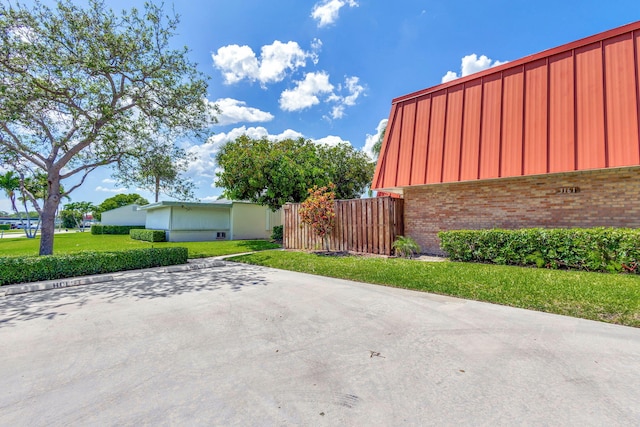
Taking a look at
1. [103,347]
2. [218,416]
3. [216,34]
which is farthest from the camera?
[216,34]

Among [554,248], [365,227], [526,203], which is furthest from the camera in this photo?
[365,227]

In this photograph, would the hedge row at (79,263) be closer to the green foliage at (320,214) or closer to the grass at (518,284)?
the grass at (518,284)

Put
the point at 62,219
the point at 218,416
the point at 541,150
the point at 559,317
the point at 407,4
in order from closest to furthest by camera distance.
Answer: the point at 218,416 < the point at 559,317 < the point at 541,150 < the point at 407,4 < the point at 62,219

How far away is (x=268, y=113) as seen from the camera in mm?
16516

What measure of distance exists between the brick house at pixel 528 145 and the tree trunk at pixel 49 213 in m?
10.1

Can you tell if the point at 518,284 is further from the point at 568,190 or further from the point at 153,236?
the point at 153,236

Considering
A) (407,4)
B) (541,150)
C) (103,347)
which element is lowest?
(103,347)

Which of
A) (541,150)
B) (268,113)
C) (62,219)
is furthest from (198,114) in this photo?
(62,219)

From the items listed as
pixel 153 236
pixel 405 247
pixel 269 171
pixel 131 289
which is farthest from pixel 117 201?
pixel 405 247

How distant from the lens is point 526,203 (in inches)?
322

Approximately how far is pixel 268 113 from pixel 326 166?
4569 mm

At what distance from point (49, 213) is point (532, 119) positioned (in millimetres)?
13727

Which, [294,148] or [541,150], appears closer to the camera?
[541,150]

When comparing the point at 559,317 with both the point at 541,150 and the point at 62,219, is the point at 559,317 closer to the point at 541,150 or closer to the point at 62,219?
the point at 541,150
